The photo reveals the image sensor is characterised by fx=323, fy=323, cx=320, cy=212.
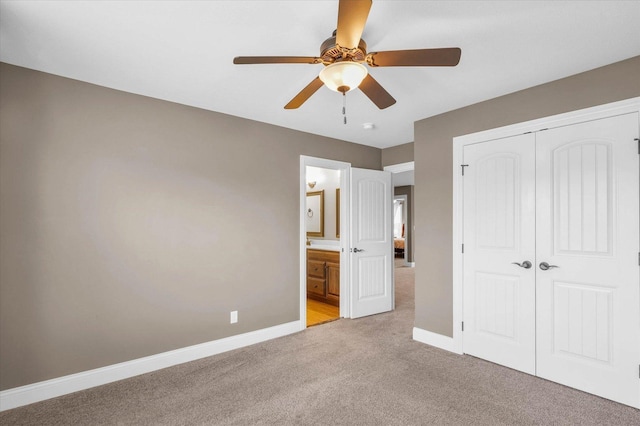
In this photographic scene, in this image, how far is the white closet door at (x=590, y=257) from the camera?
7.66 ft

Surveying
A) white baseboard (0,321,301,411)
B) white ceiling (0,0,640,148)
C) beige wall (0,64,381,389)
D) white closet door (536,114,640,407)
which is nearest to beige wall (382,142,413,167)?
white ceiling (0,0,640,148)

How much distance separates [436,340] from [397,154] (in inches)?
101

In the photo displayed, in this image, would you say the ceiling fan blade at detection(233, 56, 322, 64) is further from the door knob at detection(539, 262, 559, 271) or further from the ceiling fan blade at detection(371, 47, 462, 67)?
the door knob at detection(539, 262, 559, 271)

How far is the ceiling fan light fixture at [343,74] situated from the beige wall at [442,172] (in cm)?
194

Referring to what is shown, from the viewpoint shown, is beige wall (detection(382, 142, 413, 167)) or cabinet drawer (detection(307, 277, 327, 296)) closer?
beige wall (detection(382, 142, 413, 167))

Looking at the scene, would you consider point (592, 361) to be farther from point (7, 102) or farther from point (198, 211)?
point (7, 102)

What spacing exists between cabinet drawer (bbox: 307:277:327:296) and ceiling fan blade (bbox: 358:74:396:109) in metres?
3.59

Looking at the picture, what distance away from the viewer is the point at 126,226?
2.82 meters

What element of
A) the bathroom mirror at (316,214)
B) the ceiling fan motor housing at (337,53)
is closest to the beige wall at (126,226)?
the ceiling fan motor housing at (337,53)

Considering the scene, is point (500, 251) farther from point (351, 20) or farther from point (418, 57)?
point (351, 20)

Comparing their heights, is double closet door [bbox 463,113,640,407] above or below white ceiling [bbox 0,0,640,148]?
below

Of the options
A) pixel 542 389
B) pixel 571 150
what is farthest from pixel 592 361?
pixel 571 150

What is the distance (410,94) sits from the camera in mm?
2928

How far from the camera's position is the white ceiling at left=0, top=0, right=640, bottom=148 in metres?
1.78
